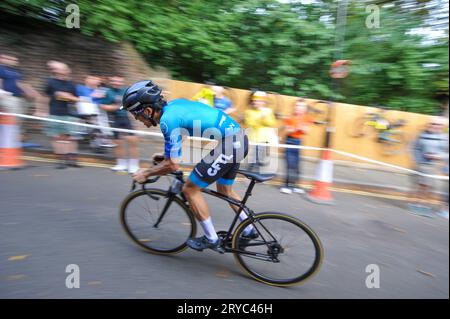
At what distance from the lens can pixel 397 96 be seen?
33.6ft

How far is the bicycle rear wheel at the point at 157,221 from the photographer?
355cm

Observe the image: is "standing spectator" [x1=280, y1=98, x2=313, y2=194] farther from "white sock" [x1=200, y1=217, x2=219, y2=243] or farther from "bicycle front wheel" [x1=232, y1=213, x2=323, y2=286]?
"white sock" [x1=200, y1=217, x2=219, y2=243]

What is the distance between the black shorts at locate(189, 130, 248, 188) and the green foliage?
7067 millimetres

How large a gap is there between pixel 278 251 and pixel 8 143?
4822mm

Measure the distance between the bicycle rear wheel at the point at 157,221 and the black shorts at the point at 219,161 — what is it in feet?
1.42

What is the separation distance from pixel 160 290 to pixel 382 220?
3733 mm

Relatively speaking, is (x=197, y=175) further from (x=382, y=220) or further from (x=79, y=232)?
(x=382, y=220)

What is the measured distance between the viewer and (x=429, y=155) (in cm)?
614

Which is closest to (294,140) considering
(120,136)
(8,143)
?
(120,136)

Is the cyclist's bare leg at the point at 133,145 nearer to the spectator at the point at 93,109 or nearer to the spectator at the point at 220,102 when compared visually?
the spectator at the point at 93,109

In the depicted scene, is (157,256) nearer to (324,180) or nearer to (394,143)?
(324,180)

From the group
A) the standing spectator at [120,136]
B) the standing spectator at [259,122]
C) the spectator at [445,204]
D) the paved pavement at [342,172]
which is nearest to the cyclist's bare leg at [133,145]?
the standing spectator at [120,136]

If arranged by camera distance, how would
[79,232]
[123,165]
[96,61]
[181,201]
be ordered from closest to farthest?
Answer: [181,201] < [79,232] < [123,165] < [96,61]
